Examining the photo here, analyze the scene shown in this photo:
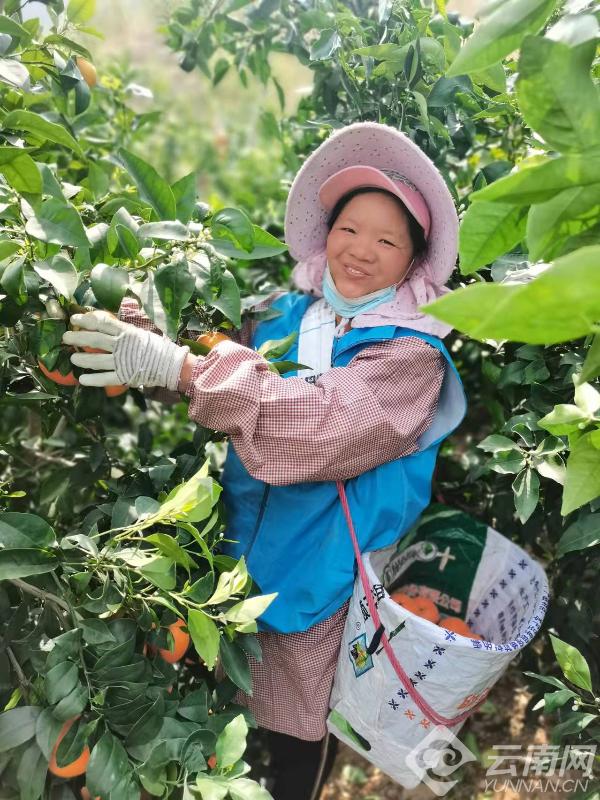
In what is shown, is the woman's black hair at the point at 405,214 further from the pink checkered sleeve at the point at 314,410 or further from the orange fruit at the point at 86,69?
the orange fruit at the point at 86,69

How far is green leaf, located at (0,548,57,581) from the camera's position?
0.92m

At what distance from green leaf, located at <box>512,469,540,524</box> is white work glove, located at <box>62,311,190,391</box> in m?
0.57

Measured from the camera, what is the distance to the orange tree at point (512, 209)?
49 cm

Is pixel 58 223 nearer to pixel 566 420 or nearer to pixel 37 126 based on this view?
pixel 37 126

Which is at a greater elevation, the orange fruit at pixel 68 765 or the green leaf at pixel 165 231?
the green leaf at pixel 165 231

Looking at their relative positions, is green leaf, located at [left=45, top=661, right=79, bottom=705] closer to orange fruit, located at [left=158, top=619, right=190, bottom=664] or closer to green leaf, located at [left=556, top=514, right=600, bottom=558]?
orange fruit, located at [left=158, top=619, right=190, bottom=664]

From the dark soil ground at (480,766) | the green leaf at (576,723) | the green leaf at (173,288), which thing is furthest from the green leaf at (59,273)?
the dark soil ground at (480,766)

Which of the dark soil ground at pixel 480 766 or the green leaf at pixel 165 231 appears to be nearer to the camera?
the green leaf at pixel 165 231

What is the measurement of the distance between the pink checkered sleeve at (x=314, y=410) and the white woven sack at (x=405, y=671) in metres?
0.20

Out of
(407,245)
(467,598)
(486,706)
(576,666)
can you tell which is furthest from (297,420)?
(486,706)

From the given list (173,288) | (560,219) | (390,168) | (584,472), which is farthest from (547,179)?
(390,168)

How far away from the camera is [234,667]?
110 centimetres

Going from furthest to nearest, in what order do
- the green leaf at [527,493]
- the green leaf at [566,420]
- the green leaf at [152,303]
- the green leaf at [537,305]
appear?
the green leaf at [527,493] < the green leaf at [152,303] < the green leaf at [566,420] < the green leaf at [537,305]

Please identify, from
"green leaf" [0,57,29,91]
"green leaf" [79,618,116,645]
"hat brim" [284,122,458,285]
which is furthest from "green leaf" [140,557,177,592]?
"hat brim" [284,122,458,285]
